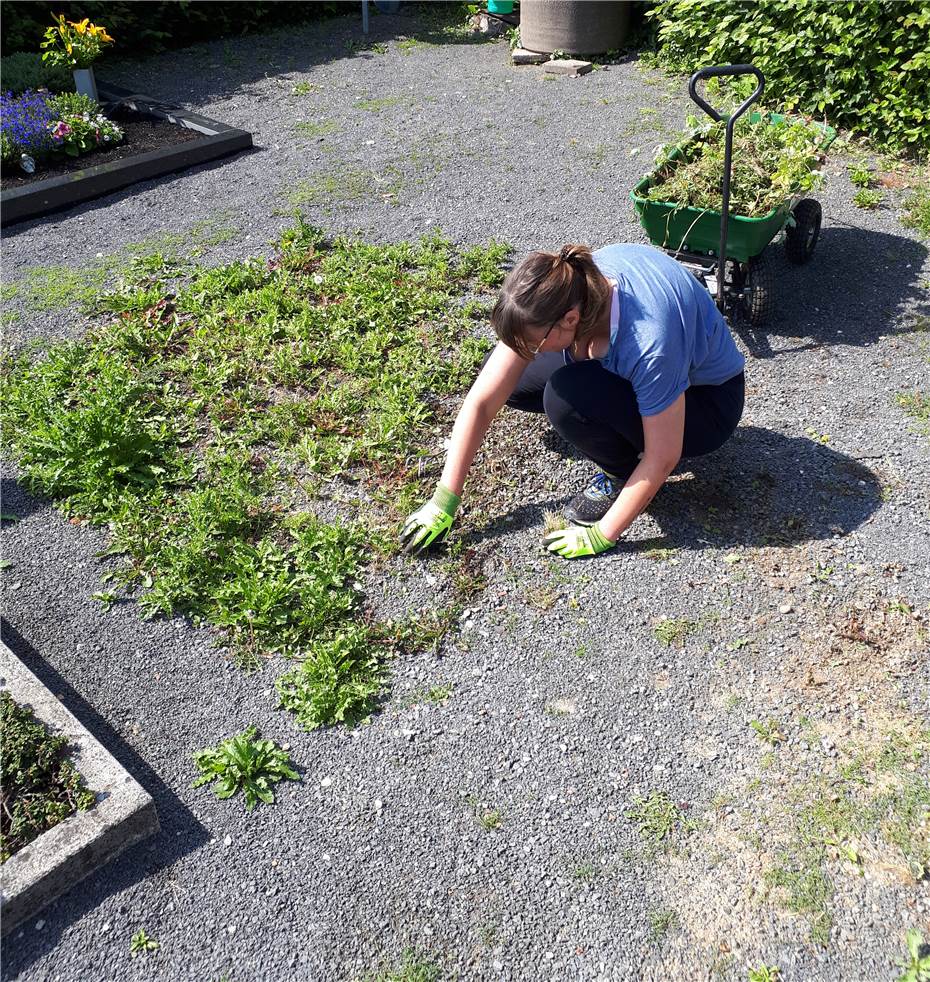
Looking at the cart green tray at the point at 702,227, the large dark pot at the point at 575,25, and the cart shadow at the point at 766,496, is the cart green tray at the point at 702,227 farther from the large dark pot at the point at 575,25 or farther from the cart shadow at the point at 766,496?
the large dark pot at the point at 575,25

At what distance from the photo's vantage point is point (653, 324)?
2.82 metres

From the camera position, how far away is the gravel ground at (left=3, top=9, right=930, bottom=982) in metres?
2.29

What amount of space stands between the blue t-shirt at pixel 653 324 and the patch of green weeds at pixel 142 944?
2.08 meters

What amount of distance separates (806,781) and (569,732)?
2.29 feet

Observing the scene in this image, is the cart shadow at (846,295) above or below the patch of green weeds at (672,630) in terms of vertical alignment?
above

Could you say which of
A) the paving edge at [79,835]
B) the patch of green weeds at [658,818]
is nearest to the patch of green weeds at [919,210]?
the patch of green weeds at [658,818]

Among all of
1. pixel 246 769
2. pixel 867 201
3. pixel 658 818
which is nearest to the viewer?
pixel 658 818

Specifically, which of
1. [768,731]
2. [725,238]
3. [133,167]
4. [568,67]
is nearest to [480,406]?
[768,731]

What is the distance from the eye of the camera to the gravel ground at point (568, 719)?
2291 millimetres

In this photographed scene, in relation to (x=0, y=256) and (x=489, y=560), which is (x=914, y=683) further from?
(x=0, y=256)

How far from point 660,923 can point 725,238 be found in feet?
9.51

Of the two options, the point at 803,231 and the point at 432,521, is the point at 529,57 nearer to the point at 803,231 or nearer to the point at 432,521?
the point at 803,231

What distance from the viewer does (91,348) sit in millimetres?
4531

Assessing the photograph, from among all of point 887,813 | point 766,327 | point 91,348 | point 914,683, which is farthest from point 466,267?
point 887,813
